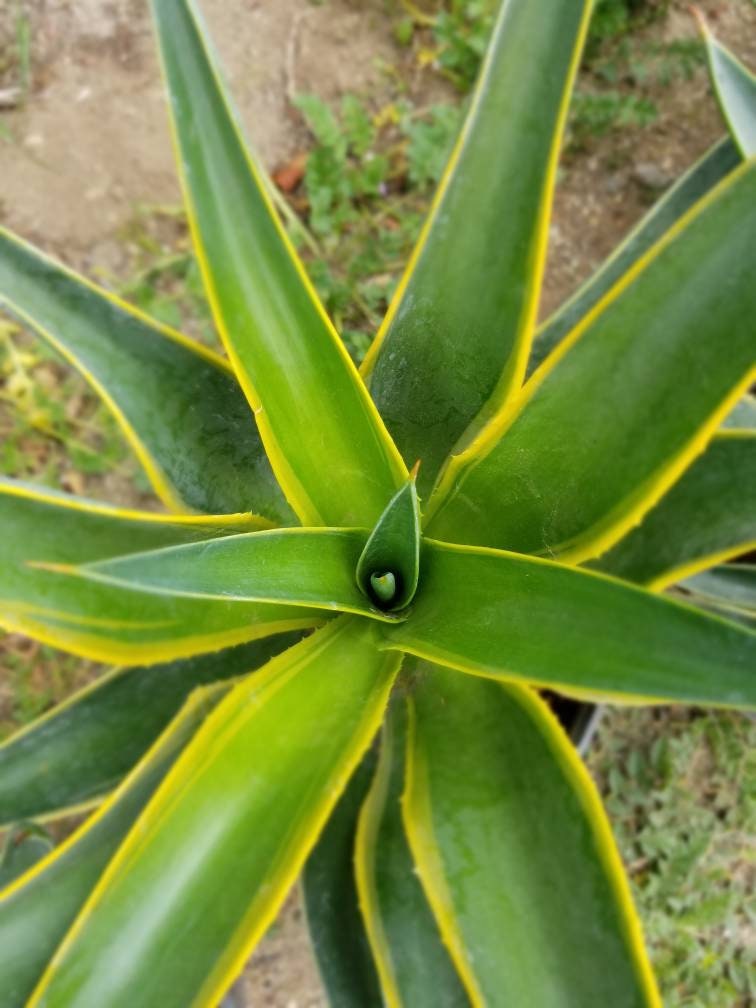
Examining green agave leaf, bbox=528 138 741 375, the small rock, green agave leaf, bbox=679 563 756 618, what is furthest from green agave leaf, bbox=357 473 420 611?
the small rock

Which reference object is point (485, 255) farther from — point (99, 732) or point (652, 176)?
point (652, 176)

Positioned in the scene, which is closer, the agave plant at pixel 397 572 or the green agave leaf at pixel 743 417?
the agave plant at pixel 397 572

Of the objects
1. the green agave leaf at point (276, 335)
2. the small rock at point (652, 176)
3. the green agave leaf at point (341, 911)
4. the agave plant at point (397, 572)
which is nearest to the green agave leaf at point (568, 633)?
the agave plant at point (397, 572)

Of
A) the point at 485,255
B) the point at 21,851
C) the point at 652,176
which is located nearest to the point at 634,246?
the point at 485,255

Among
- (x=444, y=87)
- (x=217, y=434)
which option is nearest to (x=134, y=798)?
(x=217, y=434)

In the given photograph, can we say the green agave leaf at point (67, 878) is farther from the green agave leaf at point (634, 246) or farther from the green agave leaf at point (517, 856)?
the green agave leaf at point (634, 246)

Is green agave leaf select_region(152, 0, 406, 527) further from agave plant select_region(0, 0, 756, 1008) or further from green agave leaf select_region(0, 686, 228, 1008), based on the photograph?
green agave leaf select_region(0, 686, 228, 1008)
